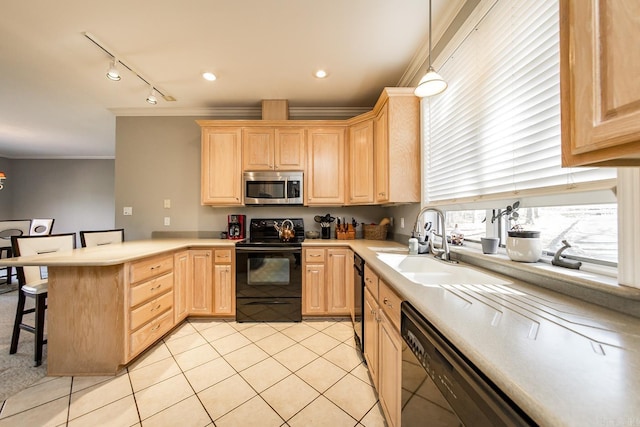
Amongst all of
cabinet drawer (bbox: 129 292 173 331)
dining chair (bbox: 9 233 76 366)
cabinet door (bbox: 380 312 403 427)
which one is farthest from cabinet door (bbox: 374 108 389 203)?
dining chair (bbox: 9 233 76 366)

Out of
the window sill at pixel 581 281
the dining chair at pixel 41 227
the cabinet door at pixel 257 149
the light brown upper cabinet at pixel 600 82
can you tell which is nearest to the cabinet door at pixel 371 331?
the window sill at pixel 581 281

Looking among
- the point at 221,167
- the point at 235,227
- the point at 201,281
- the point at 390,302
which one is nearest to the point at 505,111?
the point at 390,302

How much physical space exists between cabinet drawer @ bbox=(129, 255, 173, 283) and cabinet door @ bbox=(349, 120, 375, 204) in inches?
Result: 79.4

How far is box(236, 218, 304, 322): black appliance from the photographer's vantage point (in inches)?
99.3

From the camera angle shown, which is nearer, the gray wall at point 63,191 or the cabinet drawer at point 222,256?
the cabinet drawer at point 222,256

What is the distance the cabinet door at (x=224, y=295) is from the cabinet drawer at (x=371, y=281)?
1539mm

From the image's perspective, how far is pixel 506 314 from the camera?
721mm

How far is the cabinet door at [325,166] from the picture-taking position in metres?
2.86

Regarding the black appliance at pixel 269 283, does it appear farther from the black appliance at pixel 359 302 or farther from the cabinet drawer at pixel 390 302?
the cabinet drawer at pixel 390 302

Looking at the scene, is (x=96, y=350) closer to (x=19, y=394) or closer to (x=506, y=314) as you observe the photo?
(x=19, y=394)

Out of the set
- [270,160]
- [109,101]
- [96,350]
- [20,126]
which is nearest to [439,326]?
[96,350]

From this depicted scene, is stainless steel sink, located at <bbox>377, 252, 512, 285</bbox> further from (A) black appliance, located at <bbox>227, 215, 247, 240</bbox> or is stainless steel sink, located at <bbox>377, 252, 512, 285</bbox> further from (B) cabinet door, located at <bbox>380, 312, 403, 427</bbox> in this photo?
(A) black appliance, located at <bbox>227, 215, 247, 240</bbox>

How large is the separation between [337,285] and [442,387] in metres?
1.93

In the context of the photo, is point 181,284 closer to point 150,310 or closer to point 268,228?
point 150,310
